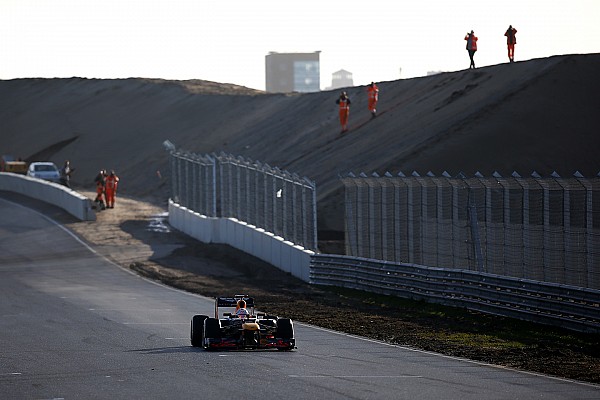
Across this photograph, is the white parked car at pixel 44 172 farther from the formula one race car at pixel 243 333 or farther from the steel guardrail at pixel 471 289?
the formula one race car at pixel 243 333

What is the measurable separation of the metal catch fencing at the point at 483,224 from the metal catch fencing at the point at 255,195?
2.01m

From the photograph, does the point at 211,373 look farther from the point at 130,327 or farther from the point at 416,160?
the point at 416,160

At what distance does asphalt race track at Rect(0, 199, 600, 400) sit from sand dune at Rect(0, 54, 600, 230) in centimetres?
2154

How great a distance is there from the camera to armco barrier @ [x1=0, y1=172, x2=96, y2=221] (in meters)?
49.6

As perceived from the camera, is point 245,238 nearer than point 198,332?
No

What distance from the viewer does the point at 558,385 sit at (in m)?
13.6

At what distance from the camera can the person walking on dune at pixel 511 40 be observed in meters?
52.7

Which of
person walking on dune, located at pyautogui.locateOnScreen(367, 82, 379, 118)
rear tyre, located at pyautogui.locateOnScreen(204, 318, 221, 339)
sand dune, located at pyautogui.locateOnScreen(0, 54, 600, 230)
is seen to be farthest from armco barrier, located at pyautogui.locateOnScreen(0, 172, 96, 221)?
rear tyre, located at pyautogui.locateOnScreen(204, 318, 221, 339)

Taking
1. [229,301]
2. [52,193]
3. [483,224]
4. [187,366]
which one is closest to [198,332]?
[229,301]

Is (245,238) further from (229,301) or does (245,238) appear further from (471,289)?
(229,301)

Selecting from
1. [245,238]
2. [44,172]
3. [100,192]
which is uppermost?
[44,172]

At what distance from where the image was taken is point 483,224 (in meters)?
22.8

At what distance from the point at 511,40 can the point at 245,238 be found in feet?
68.5

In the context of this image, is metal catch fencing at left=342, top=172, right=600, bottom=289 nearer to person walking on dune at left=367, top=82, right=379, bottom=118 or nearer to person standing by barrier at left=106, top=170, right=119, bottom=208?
person standing by barrier at left=106, top=170, right=119, bottom=208
